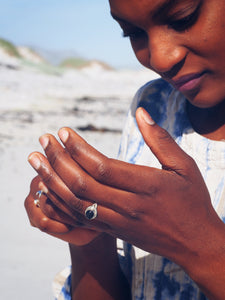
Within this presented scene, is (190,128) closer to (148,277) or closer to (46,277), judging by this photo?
(148,277)

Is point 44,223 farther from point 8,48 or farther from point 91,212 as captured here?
point 8,48

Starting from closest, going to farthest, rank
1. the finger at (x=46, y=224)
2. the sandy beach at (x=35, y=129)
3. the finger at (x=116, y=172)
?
the finger at (x=116, y=172) < the finger at (x=46, y=224) < the sandy beach at (x=35, y=129)

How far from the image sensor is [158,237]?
0.87 meters

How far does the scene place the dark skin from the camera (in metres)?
0.81

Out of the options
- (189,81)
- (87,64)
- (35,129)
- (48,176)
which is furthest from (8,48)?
(48,176)

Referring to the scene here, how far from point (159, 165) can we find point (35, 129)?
4.44m

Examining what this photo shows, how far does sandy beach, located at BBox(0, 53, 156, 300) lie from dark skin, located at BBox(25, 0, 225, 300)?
1377mm

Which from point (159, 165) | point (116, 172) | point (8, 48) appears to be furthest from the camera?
point (8, 48)

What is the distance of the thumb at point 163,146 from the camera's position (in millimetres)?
823

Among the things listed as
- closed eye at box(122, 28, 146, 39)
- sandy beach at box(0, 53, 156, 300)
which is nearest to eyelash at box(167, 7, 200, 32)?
closed eye at box(122, 28, 146, 39)

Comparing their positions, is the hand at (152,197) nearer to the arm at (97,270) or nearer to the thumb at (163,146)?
the thumb at (163,146)

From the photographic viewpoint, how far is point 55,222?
1008mm

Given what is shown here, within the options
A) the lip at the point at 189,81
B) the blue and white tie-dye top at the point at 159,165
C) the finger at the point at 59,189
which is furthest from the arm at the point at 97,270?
the lip at the point at 189,81

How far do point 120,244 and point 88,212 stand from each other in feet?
1.86
